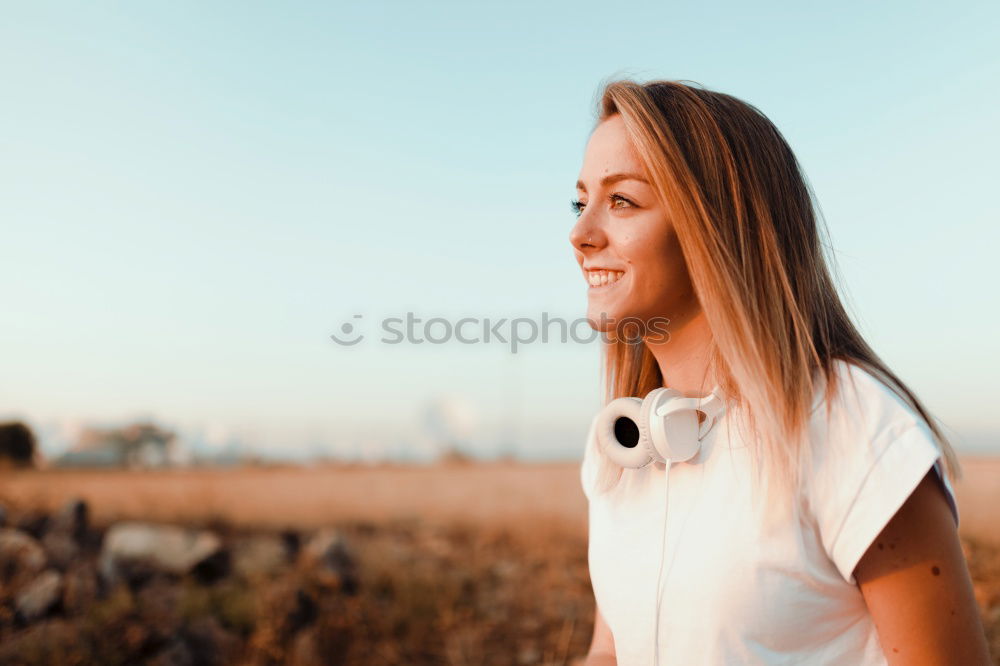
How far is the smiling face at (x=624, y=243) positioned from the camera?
192 cm

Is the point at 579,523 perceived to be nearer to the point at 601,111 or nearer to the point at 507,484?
the point at 507,484

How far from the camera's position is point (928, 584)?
146 centimetres

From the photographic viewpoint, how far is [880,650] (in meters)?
1.58

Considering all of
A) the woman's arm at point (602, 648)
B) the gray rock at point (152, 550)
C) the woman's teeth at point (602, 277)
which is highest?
the woman's teeth at point (602, 277)

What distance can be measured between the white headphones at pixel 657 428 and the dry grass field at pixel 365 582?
3191mm

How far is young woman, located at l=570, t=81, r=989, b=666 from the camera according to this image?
1.47 metres

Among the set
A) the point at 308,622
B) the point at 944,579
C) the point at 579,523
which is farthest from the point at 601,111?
the point at 579,523

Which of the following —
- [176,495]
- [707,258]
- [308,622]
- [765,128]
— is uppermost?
[765,128]

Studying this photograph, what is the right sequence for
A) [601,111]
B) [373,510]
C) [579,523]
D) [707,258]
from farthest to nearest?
[373,510] → [579,523] → [601,111] → [707,258]

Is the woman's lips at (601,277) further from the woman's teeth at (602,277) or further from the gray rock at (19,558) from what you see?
the gray rock at (19,558)

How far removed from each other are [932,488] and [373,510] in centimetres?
704

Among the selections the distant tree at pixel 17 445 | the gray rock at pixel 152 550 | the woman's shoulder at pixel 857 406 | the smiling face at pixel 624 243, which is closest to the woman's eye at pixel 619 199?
the smiling face at pixel 624 243

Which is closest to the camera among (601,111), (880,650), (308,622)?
(880,650)

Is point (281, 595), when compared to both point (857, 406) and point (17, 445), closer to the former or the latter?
point (17, 445)
